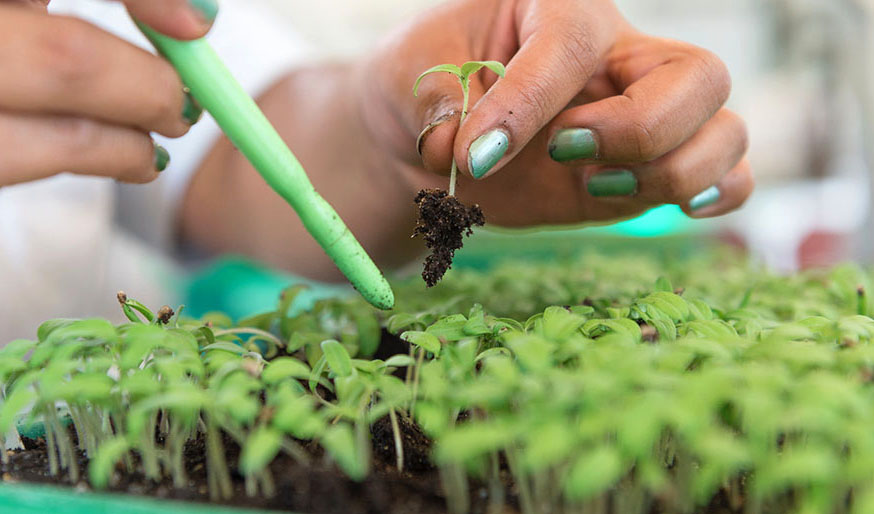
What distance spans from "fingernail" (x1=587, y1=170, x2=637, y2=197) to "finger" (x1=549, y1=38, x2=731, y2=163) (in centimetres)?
5

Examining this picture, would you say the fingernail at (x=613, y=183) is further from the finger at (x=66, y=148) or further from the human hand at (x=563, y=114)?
the finger at (x=66, y=148)

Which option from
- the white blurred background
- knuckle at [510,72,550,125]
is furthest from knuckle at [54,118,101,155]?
the white blurred background

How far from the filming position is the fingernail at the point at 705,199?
2.99 feet

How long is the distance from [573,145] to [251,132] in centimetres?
37

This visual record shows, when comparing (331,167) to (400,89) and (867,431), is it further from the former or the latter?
(867,431)

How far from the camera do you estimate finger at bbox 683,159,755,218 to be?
92 cm

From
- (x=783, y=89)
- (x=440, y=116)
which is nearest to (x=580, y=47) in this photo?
(x=440, y=116)

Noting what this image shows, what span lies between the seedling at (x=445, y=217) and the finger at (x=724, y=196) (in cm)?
42

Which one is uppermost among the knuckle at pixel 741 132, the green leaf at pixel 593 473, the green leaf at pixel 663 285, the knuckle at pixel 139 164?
the knuckle at pixel 139 164

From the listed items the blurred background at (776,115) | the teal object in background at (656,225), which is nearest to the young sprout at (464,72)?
the blurred background at (776,115)

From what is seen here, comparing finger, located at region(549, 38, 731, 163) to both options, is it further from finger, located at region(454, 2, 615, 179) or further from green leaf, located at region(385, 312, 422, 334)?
green leaf, located at region(385, 312, 422, 334)

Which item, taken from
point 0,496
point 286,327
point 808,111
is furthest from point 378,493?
point 808,111

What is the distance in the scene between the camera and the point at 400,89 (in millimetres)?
854

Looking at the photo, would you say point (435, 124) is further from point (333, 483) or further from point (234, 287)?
point (234, 287)
